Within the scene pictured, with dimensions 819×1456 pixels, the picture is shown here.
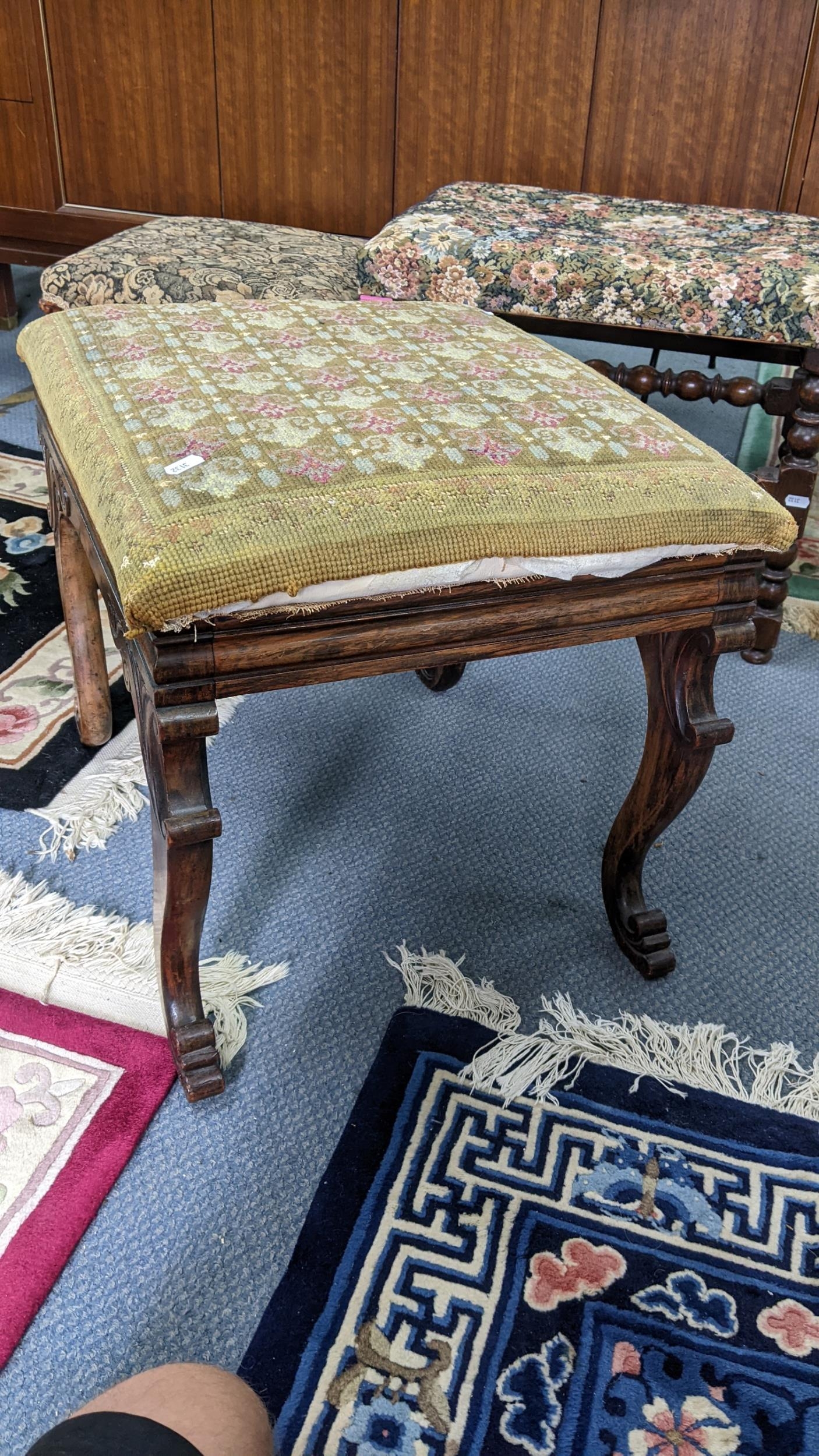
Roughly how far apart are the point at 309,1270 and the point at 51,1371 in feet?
0.50

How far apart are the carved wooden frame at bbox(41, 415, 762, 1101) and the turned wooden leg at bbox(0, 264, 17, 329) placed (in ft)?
5.11

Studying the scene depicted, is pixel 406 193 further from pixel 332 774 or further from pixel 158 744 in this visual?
pixel 158 744

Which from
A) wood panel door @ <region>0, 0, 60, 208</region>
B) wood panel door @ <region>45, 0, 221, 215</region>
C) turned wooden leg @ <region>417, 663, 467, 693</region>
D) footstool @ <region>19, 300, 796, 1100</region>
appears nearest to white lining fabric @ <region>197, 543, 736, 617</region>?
footstool @ <region>19, 300, 796, 1100</region>

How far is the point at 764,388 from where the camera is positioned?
3.85 ft

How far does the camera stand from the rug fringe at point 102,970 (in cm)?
80

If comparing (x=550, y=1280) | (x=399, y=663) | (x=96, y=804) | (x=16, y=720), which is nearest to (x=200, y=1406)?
(x=550, y=1280)

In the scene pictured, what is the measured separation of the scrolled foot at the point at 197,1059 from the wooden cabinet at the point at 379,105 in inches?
65.6

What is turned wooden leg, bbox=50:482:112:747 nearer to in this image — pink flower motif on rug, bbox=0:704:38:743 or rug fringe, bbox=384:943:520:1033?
pink flower motif on rug, bbox=0:704:38:743

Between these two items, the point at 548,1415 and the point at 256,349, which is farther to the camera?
the point at 256,349

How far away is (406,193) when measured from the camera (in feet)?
6.23

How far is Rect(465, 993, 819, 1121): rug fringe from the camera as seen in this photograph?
2.54 ft

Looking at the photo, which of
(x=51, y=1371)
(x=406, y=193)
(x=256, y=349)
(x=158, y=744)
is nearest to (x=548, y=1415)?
(x=51, y=1371)

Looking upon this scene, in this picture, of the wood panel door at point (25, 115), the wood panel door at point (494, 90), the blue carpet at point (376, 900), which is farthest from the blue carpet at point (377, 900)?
the wood panel door at point (25, 115)

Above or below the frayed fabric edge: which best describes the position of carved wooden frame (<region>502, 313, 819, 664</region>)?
above
